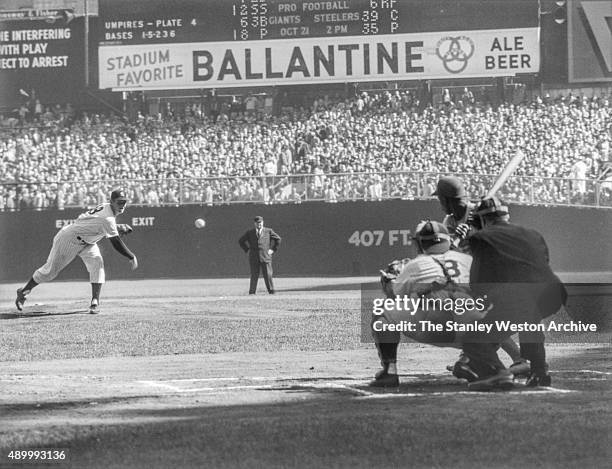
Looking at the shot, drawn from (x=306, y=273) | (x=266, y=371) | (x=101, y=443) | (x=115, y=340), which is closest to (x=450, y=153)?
(x=306, y=273)

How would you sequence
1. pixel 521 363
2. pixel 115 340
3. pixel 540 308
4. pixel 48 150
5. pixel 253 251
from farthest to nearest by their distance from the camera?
pixel 48 150, pixel 253 251, pixel 115 340, pixel 521 363, pixel 540 308

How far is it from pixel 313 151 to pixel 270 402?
2433cm

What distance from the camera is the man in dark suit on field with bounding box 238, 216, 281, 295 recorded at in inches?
918

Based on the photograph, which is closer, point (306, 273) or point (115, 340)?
point (115, 340)

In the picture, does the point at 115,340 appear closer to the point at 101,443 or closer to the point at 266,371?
the point at 266,371

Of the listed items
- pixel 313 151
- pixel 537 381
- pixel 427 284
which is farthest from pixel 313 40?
pixel 537 381

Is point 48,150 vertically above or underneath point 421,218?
above

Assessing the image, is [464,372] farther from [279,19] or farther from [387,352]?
[279,19]

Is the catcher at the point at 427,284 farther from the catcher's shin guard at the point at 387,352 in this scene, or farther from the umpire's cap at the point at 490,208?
the umpire's cap at the point at 490,208

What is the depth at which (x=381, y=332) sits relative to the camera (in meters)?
8.93

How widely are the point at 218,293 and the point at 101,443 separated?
1803 cm

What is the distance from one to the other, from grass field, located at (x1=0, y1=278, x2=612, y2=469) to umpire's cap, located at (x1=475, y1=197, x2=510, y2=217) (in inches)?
55.9

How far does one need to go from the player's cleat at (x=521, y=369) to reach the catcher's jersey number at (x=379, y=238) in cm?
2152

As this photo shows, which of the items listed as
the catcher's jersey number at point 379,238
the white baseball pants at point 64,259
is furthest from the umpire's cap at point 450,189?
the catcher's jersey number at point 379,238
